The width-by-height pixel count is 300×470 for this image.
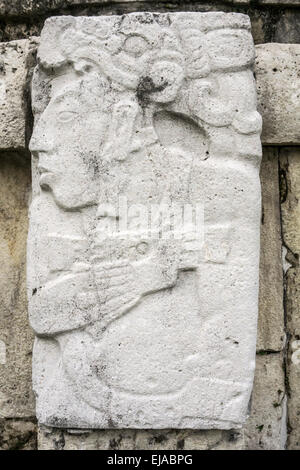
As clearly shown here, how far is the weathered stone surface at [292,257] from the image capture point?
2.46 meters

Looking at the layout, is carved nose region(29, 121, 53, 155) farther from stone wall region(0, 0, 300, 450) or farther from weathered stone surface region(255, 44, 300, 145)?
weathered stone surface region(255, 44, 300, 145)

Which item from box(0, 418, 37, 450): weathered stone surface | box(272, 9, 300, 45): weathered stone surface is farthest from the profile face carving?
box(0, 418, 37, 450): weathered stone surface

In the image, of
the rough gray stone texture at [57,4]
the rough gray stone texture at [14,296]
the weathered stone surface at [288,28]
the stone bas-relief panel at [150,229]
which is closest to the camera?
the stone bas-relief panel at [150,229]

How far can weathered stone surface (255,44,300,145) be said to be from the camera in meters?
2.31

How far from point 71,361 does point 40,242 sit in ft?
1.45

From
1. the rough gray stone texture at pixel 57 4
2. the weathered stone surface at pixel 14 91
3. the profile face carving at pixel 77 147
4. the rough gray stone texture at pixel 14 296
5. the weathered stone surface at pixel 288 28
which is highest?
the rough gray stone texture at pixel 57 4

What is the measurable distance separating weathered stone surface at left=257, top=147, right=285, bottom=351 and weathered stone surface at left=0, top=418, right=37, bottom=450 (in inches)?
40.7

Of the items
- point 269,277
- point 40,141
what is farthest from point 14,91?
point 269,277

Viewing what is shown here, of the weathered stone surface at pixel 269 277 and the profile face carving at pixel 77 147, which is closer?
the profile face carving at pixel 77 147

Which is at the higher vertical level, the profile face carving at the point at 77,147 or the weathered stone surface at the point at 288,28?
the weathered stone surface at the point at 288,28

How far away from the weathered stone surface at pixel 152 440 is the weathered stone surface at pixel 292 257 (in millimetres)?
423

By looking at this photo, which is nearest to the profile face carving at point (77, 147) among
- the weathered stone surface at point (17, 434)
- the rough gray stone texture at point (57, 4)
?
the rough gray stone texture at point (57, 4)

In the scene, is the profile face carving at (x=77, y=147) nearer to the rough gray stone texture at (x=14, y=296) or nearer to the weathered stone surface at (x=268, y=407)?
the rough gray stone texture at (x=14, y=296)

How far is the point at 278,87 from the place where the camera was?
2.31 m
